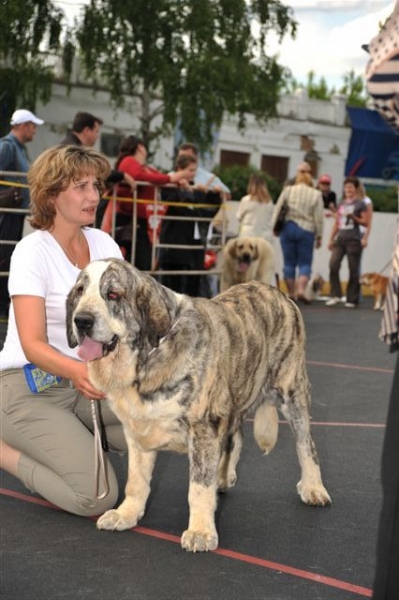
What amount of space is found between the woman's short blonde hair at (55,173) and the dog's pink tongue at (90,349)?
1112mm

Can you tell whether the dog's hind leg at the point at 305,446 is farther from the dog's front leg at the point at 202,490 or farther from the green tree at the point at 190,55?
the green tree at the point at 190,55

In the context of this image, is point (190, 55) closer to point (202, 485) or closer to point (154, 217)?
point (154, 217)

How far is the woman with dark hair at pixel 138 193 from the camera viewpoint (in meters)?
11.8

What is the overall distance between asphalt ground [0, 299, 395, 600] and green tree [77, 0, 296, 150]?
22.7 m

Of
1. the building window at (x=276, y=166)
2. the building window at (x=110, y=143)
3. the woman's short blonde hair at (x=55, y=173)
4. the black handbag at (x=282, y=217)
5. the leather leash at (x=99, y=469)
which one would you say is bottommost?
the building window at (x=276, y=166)

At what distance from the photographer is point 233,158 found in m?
41.1

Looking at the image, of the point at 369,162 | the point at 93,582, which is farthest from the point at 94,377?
the point at 369,162

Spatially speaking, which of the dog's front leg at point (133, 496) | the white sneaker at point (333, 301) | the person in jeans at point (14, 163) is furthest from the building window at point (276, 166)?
the dog's front leg at point (133, 496)

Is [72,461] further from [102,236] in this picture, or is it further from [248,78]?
[248,78]

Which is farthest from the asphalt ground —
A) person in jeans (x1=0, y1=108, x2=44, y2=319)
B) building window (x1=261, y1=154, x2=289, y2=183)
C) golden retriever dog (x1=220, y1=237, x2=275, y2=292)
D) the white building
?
building window (x1=261, y1=154, x2=289, y2=183)

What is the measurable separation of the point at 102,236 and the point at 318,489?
174 cm

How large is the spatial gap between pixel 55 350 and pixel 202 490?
948 mm

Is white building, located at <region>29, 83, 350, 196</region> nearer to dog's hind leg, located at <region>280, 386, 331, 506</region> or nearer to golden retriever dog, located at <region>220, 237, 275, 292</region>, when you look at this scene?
golden retriever dog, located at <region>220, 237, 275, 292</region>

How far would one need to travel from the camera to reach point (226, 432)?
471 cm
